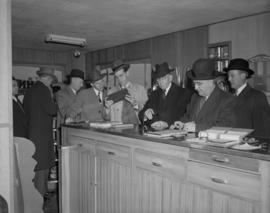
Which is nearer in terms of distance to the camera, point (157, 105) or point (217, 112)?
point (217, 112)

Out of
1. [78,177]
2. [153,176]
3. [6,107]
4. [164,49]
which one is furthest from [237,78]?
[164,49]

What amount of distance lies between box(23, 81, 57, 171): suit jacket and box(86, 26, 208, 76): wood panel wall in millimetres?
1695

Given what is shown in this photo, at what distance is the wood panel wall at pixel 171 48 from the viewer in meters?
5.31

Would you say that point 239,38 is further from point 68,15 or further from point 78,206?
point 78,206

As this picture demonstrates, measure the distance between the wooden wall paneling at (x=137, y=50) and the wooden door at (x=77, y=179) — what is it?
384 centimetres

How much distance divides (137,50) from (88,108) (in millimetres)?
3237

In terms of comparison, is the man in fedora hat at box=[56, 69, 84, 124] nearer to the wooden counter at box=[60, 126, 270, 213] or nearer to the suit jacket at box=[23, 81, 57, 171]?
the suit jacket at box=[23, 81, 57, 171]

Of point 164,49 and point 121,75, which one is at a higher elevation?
point 164,49

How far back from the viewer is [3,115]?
2.17 meters

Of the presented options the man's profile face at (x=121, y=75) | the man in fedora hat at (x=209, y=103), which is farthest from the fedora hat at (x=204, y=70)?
the man's profile face at (x=121, y=75)

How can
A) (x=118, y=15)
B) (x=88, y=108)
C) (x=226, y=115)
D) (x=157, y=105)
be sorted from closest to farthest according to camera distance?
(x=226, y=115)
(x=157, y=105)
(x=88, y=108)
(x=118, y=15)

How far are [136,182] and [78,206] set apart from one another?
96cm

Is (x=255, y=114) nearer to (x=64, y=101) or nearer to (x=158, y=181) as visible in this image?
(x=158, y=181)

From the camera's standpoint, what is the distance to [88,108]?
12.4ft
